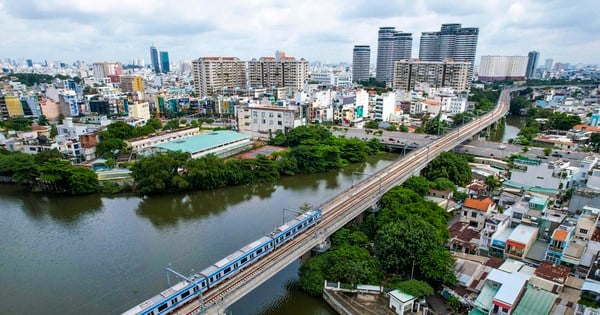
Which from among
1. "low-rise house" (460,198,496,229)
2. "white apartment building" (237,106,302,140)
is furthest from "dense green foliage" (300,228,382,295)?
"white apartment building" (237,106,302,140)

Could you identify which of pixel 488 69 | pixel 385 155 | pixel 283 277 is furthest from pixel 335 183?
pixel 488 69

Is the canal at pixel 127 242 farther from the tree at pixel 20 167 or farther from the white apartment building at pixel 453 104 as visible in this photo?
the white apartment building at pixel 453 104

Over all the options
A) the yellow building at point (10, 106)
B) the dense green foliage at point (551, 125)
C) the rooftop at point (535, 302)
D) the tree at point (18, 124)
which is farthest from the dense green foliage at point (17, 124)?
the dense green foliage at point (551, 125)

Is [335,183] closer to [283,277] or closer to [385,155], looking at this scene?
[385,155]

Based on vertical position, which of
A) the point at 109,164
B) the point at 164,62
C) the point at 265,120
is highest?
the point at 164,62

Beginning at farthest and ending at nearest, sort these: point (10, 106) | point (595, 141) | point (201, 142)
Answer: point (10, 106), point (201, 142), point (595, 141)

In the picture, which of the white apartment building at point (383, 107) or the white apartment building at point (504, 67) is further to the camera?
the white apartment building at point (504, 67)

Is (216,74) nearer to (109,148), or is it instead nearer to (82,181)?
(109,148)

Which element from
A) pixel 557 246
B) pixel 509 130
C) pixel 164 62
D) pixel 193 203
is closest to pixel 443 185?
pixel 557 246
